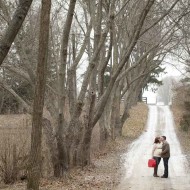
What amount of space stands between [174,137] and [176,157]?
12.0 metres

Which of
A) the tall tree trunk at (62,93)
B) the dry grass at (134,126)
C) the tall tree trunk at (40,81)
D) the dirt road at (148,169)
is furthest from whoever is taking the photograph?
the dry grass at (134,126)

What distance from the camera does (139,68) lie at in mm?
33656

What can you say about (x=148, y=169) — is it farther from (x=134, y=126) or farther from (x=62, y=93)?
(x=134, y=126)

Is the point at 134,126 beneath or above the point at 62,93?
beneath

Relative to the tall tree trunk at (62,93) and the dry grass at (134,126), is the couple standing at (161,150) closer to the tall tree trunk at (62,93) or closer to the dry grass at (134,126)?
the tall tree trunk at (62,93)

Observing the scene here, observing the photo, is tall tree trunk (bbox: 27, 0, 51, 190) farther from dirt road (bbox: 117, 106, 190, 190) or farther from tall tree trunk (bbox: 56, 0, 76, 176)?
dirt road (bbox: 117, 106, 190, 190)

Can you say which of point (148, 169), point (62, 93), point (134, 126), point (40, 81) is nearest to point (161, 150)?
→ point (148, 169)

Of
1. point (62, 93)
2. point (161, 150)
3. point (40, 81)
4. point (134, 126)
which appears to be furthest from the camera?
point (134, 126)

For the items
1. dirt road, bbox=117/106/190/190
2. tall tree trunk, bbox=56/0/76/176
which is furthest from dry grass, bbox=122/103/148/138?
tall tree trunk, bbox=56/0/76/176

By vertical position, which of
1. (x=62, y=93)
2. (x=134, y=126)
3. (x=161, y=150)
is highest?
(x=62, y=93)

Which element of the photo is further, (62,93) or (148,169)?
(148,169)

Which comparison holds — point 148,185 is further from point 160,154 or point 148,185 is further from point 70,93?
point 70,93

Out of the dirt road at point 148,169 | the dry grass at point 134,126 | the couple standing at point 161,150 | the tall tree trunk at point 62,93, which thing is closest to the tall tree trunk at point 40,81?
the tall tree trunk at point 62,93

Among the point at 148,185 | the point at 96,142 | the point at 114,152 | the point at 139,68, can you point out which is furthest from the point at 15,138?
the point at 139,68
